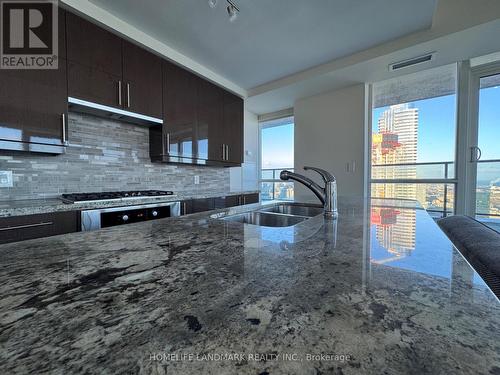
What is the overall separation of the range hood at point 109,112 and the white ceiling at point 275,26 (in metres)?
0.87

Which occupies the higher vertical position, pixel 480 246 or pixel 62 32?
pixel 62 32

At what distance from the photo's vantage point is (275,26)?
7.00 ft

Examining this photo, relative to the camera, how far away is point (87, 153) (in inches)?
80.1

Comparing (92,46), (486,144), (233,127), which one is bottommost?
(486,144)

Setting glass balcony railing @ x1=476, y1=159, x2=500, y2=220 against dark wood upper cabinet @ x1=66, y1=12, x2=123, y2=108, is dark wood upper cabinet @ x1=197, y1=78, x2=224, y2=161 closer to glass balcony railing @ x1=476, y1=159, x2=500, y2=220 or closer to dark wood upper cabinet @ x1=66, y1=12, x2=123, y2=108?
dark wood upper cabinet @ x1=66, y1=12, x2=123, y2=108

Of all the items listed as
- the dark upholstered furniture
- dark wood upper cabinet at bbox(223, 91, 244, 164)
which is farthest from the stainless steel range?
the dark upholstered furniture

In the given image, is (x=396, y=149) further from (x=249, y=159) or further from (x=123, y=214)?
(x=123, y=214)

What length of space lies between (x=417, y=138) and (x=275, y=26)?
2.34 meters

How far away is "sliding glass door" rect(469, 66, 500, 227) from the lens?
95.8 inches

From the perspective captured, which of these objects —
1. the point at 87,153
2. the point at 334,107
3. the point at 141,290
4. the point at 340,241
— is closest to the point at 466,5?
the point at 334,107

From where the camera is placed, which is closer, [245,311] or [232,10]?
[245,311]

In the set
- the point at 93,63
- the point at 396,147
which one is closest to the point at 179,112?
the point at 93,63

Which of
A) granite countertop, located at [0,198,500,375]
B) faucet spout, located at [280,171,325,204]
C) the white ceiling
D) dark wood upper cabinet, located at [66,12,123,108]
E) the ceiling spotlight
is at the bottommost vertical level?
granite countertop, located at [0,198,500,375]

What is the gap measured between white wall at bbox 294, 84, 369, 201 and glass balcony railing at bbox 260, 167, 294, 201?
0.56 meters
